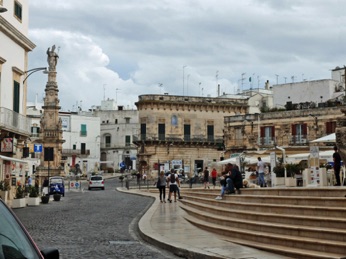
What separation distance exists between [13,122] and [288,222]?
1927cm

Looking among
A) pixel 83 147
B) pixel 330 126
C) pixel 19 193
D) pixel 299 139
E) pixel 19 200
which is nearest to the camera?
pixel 19 200

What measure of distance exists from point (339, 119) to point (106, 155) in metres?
84.3

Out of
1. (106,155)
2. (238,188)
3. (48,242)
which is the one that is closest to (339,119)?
(238,188)

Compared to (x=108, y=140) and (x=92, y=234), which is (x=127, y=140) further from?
(x=92, y=234)

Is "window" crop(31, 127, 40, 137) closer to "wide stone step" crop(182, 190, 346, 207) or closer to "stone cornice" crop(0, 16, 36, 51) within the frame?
"stone cornice" crop(0, 16, 36, 51)

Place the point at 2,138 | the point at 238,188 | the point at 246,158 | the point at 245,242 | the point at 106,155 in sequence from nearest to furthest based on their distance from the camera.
A: the point at 245,242
the point at 238,188
the point at 2,138
the point at 246,158
the point at 106,155

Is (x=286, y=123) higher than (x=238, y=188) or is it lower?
higher

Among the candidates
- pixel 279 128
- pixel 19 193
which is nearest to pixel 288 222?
pixel 19 193

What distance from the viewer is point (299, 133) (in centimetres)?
5516

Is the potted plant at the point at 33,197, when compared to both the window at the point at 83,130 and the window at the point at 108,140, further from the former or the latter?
the window at the point at 108,140

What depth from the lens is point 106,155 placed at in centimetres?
9581

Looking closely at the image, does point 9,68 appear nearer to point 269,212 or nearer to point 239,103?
point 269,212

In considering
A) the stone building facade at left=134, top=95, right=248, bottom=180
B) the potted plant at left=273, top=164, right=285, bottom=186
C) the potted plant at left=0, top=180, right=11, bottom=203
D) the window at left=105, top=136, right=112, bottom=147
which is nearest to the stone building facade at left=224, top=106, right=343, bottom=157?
the stone building facade at left=134, top=95, right=248, bottom=180

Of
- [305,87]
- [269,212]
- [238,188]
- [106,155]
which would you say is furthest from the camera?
[106,155]
